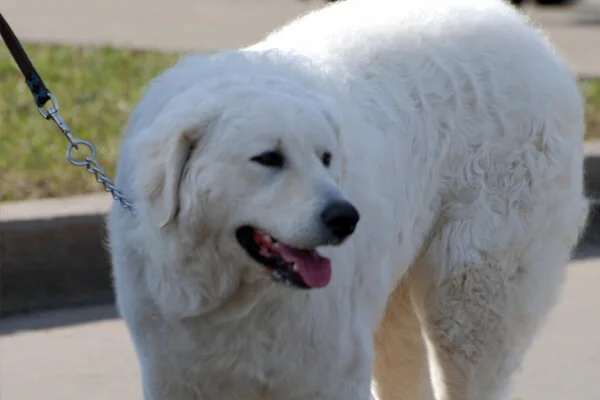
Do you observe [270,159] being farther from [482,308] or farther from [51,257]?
[51,257]

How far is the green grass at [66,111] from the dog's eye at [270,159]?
3745mm

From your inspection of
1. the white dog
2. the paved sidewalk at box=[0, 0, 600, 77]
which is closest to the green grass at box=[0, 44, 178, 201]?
the paved sidewalk at box=[0, 0, 600, 77]

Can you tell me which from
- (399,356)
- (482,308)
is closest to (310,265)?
(482,308)

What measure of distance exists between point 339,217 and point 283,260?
0.23m

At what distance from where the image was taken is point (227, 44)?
12547mm

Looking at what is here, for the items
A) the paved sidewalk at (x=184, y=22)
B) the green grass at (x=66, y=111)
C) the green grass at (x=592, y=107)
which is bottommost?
the paved sidewalk at (x=184, y=22)

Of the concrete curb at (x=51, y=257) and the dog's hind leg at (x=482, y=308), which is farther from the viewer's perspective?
the concrete curb at (x=51, y=257)

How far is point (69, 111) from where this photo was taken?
8789 millimetres

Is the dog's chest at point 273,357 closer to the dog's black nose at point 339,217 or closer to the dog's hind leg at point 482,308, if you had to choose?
the dog's black nose at point 339,217

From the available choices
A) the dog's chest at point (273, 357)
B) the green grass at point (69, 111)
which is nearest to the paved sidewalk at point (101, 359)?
the green grass at point (69, 111)

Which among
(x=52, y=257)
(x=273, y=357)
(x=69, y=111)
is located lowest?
(x=69, y=111)

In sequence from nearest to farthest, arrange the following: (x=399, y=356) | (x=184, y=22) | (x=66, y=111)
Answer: (x=399, y=356) < (x=66, y=111) < (x=184, y=22)

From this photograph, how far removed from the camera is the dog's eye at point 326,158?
3.82m

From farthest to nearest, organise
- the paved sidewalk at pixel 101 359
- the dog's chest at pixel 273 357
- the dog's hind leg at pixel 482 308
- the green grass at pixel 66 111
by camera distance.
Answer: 1. the green grass at pixel 66 111
2. the paved sidewalk at pixel 101 359
3. the dog's hind leg at pixel 482 308
4. the dog's chest at pixel 273 357
